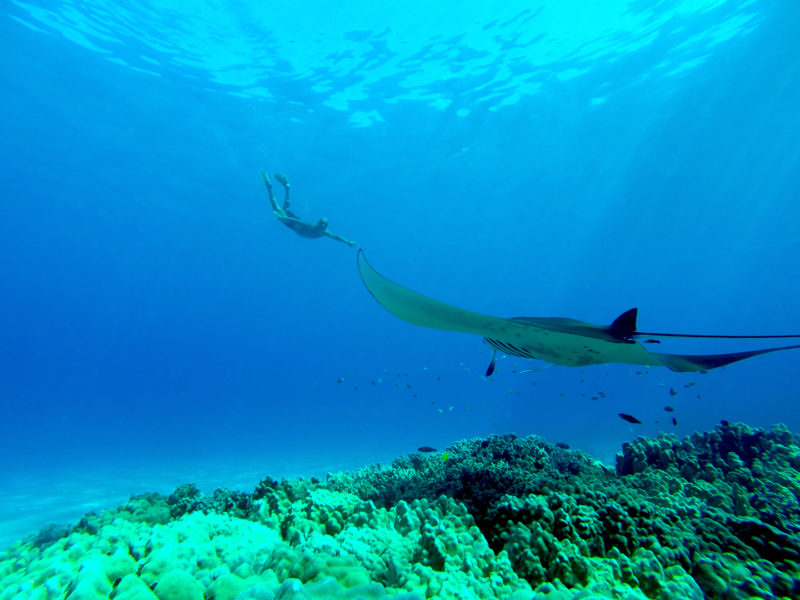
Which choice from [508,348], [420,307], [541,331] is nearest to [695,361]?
[541,331]

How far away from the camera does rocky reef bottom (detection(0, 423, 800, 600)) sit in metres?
2.12

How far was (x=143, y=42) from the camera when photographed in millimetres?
20875

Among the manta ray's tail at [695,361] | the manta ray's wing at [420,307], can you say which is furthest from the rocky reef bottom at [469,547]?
the manta ray's wing at [420,307]

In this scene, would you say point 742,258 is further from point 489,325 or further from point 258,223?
point 489,325

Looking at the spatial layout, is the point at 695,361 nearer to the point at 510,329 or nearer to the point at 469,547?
the point at 510,329

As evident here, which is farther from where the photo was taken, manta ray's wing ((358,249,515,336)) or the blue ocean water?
the blue ocean water

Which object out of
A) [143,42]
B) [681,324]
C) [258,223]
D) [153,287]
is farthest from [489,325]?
[681,324]

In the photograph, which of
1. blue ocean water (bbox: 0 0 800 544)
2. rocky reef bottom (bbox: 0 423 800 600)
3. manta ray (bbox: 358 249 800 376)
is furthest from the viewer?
blue ocean water (bbox: 0 0 800 544)

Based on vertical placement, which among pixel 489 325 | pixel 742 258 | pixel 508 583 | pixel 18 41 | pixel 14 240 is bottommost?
pixel 508 583

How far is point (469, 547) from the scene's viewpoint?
2.74 m

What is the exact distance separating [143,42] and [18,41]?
6.36m

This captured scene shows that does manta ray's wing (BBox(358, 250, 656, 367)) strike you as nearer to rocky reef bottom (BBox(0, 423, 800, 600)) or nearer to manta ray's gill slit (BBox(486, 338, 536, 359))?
manta ray's gill slit (BBox(486, 338, 536, 359))

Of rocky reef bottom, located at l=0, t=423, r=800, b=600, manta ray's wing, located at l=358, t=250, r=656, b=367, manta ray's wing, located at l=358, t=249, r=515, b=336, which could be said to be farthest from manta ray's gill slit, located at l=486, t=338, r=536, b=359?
rocky reef bottom, located at l=0, t=423, r=800, b=600

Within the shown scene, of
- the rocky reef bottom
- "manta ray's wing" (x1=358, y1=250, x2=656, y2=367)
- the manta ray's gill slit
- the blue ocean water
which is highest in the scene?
the blue ocean water
